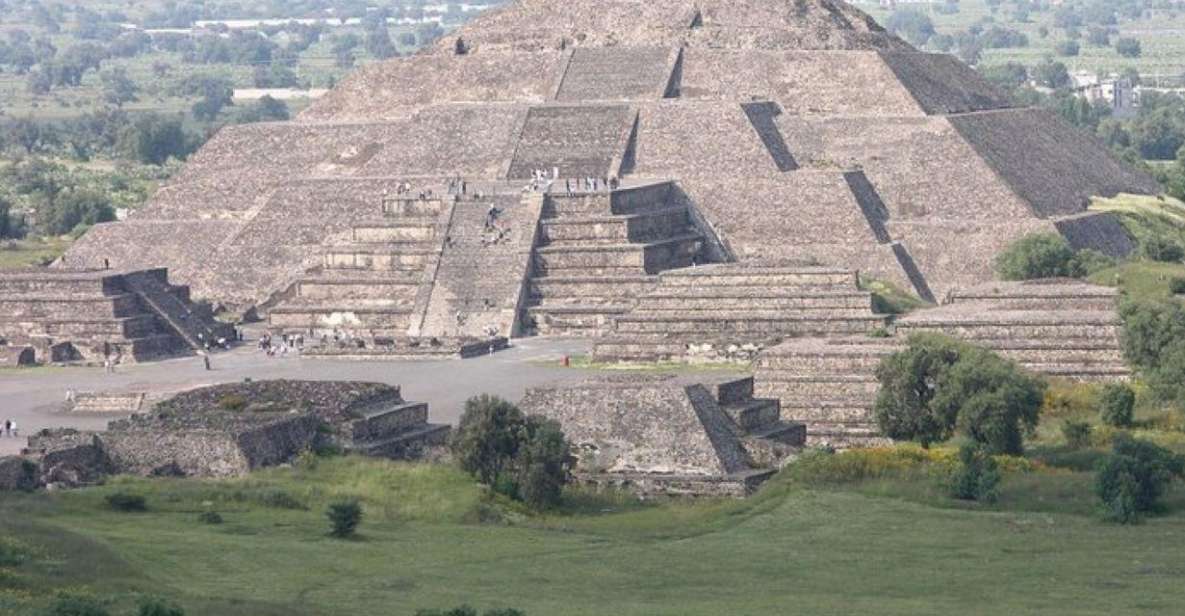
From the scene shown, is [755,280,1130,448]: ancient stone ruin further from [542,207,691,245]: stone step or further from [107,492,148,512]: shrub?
[107,492,148,512]: shrub

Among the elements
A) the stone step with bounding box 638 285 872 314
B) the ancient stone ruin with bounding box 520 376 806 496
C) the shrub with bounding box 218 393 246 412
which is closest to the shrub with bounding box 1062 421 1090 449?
the ancient stone ruin with bounding box 520 376 806 496

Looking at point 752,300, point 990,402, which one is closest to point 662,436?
point 990,402

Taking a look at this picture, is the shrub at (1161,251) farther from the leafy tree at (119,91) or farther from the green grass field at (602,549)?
the leafy tree at (119,91)

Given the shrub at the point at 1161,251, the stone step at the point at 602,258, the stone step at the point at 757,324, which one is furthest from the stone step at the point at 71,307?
the shrub at the point at 1161,251

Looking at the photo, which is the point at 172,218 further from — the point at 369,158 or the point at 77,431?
the point at 77,431

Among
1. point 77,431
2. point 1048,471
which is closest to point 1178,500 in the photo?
point 1048,471

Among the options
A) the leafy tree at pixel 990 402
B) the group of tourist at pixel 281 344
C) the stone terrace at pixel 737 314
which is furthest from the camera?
the group of tourist at pixel 281 344
